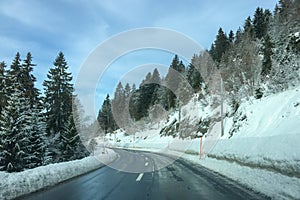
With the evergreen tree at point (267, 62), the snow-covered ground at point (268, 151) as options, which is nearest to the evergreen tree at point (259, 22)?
the evergreen tree at point (267, 62)

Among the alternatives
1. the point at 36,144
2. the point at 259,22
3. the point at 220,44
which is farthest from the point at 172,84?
the point at 36,144

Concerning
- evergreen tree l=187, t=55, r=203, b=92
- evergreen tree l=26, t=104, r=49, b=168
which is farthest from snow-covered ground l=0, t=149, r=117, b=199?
evergreen tree l=187, t=55, r=203, b=92

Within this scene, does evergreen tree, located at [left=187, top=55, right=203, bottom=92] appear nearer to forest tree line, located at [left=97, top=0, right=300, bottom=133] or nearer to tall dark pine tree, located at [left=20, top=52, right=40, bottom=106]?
forest tree line, located at [left=97, top=0, right=300, bottom=133]

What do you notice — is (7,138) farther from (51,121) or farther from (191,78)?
(191,78)

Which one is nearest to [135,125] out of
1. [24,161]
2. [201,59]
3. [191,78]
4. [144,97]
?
[144,97]

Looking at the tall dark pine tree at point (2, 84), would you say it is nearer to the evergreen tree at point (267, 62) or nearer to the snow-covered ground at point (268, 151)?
the snow-covered ground at point (268, 151)

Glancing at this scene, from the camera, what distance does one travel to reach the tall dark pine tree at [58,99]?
3500 centimetres

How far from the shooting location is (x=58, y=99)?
119 feet

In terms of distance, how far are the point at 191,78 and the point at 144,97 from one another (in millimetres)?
15098

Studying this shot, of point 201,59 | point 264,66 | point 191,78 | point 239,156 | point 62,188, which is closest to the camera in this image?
point 62,188

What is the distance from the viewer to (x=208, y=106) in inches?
1976

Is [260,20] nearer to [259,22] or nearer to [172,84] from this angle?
[259,22]

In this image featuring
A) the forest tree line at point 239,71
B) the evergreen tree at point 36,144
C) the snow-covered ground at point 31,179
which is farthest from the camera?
the forest tree line at point 239,71

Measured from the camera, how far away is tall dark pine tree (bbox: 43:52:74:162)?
3500 centimetres
